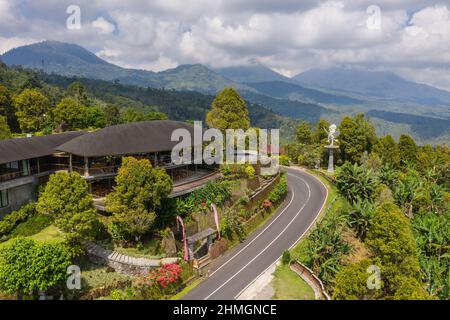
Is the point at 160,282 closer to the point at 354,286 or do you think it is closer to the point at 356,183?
the point at 354,286

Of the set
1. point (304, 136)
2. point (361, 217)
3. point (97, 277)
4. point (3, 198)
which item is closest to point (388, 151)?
point (304, 136)

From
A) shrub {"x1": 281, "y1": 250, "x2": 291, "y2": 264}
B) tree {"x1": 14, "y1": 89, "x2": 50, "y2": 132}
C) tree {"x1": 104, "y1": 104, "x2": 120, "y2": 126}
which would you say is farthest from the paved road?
tree {"x1": 14, "y1": 89, "x2": 50, "y2": 132}

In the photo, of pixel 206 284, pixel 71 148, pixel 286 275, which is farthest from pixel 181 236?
pixel 71 148

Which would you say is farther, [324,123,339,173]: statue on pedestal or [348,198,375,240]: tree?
[324,123,339,173]: statue on pedestal

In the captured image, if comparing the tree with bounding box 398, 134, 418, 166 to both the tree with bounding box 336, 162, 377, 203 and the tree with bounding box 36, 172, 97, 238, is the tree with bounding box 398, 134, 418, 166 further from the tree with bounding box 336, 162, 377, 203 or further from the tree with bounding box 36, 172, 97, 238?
the tree with bounding box 36, 172, 97, 238

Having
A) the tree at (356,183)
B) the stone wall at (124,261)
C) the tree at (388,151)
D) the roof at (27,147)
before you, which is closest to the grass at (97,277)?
the stone wall at (124,261)

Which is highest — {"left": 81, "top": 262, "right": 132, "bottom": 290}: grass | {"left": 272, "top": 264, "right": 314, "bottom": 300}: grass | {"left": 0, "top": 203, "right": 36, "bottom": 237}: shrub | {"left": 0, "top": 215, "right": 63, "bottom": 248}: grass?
{"left": 0, "top": 203, "right": 36, "bottom": 237}: shrub

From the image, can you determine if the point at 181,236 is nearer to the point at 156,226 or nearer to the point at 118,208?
the point at 156,226
